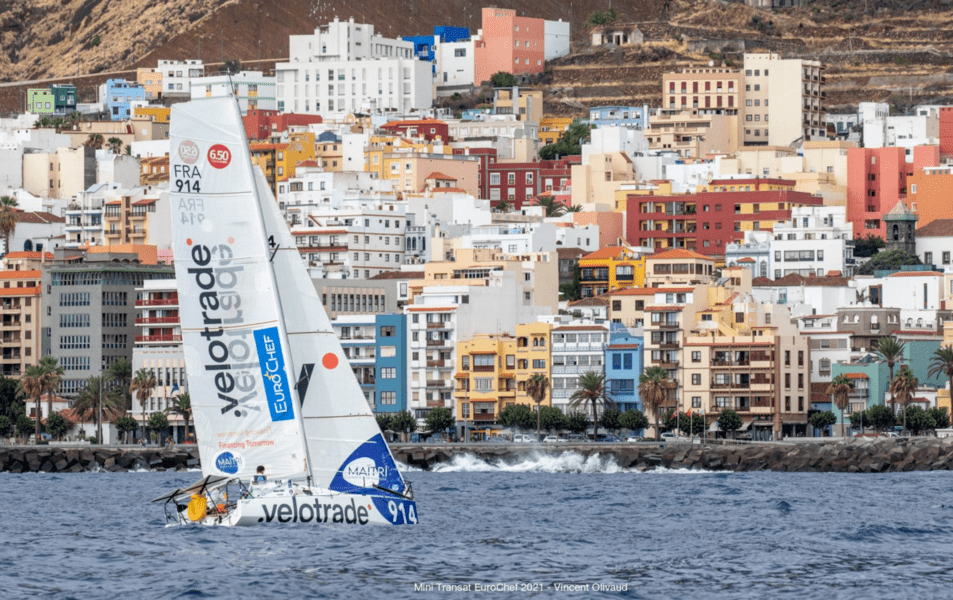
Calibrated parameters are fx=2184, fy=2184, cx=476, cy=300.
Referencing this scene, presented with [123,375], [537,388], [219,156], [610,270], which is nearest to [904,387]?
[537,388]

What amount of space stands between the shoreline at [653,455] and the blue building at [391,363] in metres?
11.4

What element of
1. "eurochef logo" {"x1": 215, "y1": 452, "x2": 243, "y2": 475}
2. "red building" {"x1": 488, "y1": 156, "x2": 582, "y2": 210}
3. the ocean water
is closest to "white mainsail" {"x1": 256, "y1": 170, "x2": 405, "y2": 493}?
the ocean water

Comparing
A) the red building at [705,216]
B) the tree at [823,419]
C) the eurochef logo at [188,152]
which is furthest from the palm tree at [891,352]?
the eurochef logo at [188,152]

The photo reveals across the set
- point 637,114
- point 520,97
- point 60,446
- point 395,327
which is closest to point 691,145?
point 637,114

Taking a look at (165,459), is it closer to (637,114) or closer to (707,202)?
(707,202)

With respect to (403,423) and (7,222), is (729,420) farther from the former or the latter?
(7,222)

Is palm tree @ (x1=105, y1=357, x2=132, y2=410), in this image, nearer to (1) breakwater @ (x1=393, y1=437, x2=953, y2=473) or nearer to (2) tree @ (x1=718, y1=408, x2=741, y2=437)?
(1) breakwater @ (x1=393, y1=437, x2=953, y2=473)

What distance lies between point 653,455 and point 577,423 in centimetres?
1125

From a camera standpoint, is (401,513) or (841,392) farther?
(841,392)

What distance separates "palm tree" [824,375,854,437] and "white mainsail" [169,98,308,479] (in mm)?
65737

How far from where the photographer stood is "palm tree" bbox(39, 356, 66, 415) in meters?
122

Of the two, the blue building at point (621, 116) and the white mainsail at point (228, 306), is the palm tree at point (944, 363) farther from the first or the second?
the blue building at point (621, 116)

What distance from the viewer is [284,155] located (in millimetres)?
176750

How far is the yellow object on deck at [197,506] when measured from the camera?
1992 inches
